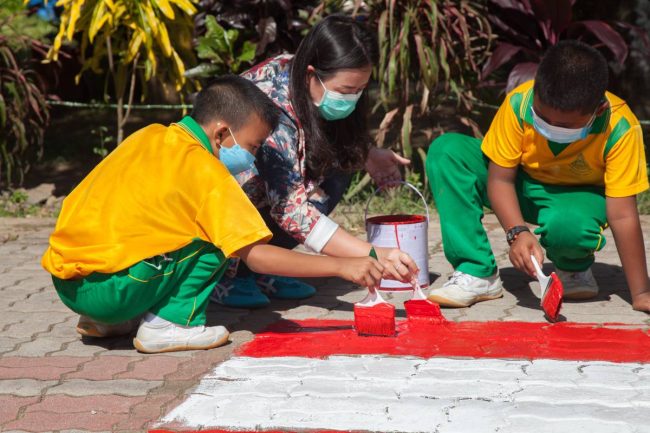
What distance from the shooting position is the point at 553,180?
4047mm

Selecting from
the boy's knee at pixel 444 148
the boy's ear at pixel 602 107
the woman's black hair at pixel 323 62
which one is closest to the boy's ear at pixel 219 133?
the woman's black hair at pixel 323 62

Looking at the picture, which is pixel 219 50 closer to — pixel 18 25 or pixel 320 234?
pixel 18 25

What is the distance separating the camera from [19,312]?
4.13m

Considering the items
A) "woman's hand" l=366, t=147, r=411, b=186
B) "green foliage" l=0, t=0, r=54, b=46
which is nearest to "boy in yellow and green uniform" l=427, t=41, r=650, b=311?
"woman's hand" l=366, t=147, r=411, b=186

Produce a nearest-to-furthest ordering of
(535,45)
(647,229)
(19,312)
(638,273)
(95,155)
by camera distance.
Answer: (638,273), (19,312), (647,229), (535,45), (95,155)

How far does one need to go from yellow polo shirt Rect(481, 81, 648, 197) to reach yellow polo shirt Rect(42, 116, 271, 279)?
3.94 feet

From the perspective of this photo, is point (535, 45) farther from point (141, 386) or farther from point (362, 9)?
point (141, 386)

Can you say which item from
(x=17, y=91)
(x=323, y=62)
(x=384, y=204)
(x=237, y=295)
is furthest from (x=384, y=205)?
(x=17, y=91)

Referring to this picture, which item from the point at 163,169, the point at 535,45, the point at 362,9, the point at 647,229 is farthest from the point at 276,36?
the point at 163,169

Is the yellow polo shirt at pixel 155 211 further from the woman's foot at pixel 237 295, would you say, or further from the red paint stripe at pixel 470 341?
the woman's foot at pixel 237 295

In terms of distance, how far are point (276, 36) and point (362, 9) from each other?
61 centimetres

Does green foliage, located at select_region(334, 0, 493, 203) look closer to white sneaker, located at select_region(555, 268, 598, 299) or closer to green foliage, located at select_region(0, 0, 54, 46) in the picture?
white sneaker, located at select_region(555, 268, 598, 299)

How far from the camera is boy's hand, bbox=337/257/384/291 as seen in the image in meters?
3.26

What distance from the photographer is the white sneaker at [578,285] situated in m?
4.12
